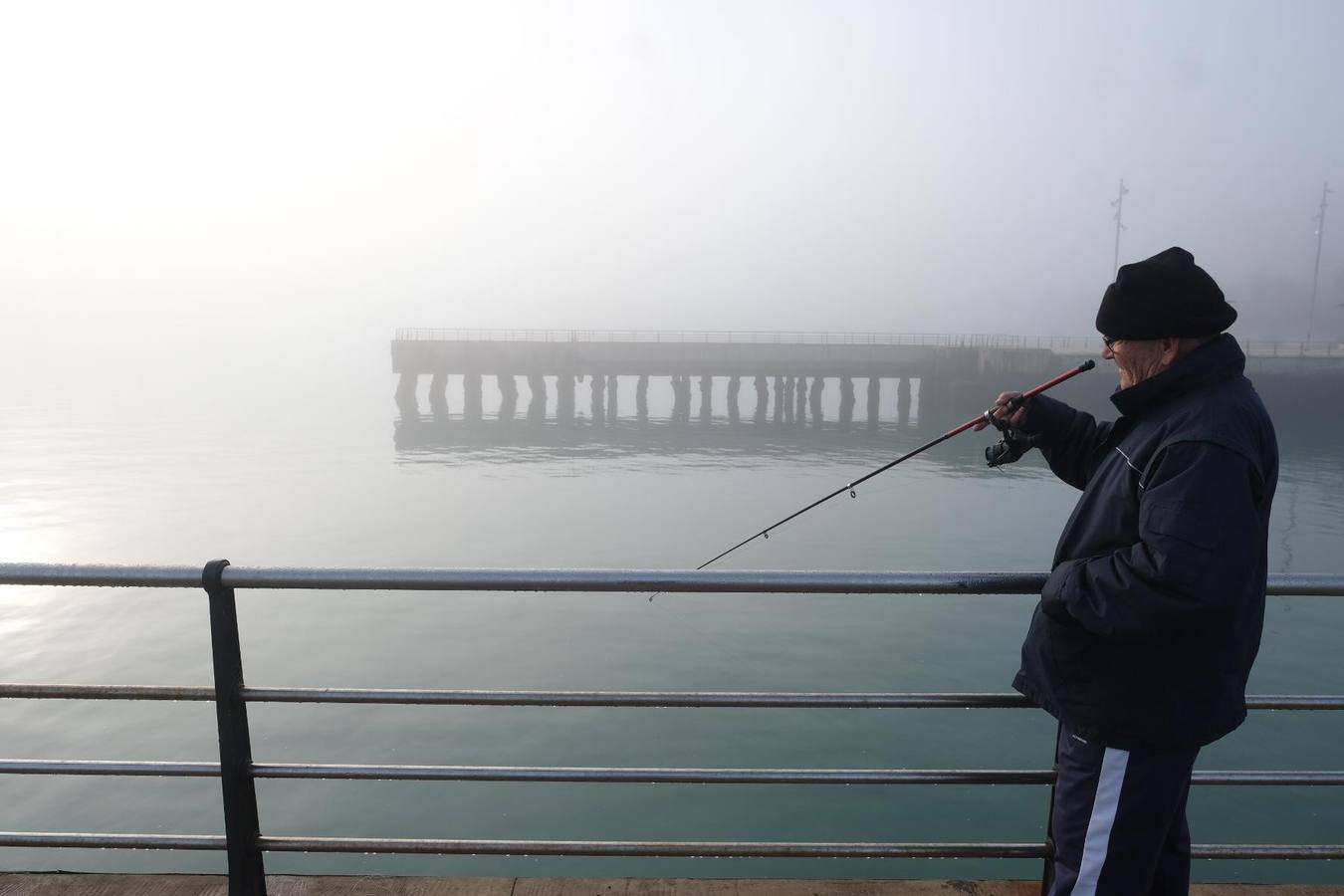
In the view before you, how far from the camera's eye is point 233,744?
2.38 m

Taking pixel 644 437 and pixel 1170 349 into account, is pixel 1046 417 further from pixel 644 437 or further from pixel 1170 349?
pixel 644 437

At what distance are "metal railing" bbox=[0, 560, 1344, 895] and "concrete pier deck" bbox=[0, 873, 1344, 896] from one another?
209 millimetres

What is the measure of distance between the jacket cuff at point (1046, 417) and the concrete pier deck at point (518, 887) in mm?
1294

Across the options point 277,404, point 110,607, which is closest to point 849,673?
point 110,607

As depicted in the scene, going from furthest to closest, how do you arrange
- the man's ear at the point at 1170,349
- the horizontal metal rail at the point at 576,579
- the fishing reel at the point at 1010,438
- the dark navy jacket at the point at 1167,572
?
the fishing reel at the point at 1010,438
the horizontal metal rail at the point at 576,579
the man's ear at the point at 1170,349
the dark navy jacket at the point at 1167,572

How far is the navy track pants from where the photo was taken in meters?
1.98

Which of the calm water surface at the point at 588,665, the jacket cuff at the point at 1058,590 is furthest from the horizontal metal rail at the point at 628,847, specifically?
the calm water surface at the point at 588,665

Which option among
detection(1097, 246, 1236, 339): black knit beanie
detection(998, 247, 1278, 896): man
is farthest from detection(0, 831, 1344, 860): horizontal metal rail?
detection(1097, 246, 1236, 339): black knit beanie

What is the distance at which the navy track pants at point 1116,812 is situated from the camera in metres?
1.98

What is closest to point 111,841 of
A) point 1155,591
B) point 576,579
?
point 576,579

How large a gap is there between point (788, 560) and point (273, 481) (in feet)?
74.9

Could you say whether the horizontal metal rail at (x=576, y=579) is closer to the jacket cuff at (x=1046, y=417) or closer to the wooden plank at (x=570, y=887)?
the jacket cuff at (x=1046, y=417)

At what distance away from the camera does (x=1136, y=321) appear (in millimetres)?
2018

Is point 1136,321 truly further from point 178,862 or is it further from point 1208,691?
point 178,862
